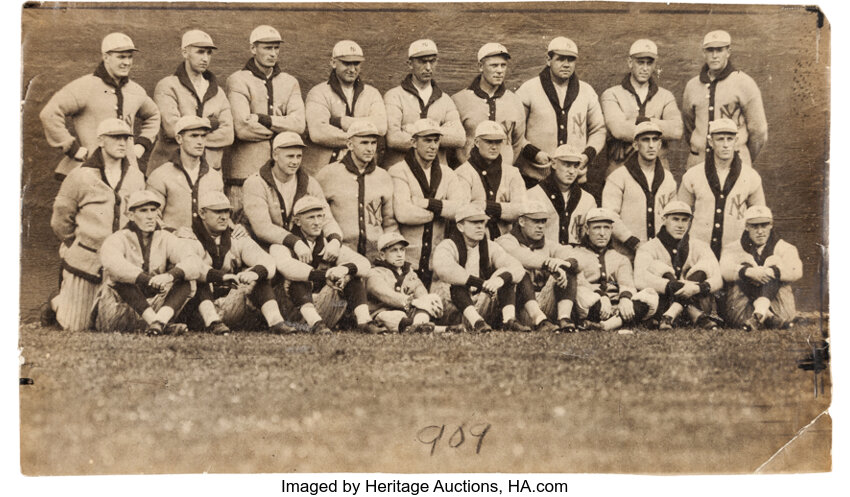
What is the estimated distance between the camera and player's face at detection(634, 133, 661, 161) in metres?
4.80

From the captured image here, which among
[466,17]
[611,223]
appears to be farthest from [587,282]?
[466,17]

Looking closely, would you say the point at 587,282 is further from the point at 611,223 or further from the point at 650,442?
the point at 650,442

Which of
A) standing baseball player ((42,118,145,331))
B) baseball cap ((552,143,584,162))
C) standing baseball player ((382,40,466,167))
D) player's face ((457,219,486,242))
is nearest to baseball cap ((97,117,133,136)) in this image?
standing baseball player ((42,118,145,331))

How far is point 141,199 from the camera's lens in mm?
4633

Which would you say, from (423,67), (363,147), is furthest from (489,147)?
(363,147)

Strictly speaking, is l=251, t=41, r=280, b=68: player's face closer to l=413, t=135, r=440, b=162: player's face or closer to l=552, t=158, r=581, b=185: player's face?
l=413, t=135, r=440, b=162: player's face

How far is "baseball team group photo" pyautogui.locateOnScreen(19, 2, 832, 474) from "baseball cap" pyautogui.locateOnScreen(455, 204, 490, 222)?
0.04ft

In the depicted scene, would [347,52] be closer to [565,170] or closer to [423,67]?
[423,67]

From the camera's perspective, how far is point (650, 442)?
4.64 meters

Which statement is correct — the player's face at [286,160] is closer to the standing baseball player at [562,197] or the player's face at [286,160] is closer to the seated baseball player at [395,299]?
the seated baseball player at [395,299]

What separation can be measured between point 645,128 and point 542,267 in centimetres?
96

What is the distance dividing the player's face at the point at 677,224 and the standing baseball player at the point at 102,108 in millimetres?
2838

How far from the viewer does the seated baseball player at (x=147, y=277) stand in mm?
4629

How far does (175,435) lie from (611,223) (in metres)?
2.60
